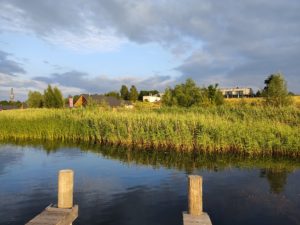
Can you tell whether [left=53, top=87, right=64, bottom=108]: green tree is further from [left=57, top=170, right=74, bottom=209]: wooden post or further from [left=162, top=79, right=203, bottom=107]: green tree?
[left=57, top=170, right=74, bottom=209]: wooden post

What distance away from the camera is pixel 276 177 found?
13805mm

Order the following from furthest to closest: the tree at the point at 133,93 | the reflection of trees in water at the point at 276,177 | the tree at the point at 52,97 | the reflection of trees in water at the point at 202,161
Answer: the tree at the point at 133,93, the tree at the point at 52,97, the reflection of trees in water at the point at 202,161, the reflection of trees in water at the point at 276,177

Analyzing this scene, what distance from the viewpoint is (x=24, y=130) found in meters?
25.9

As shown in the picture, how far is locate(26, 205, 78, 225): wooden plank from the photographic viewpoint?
5766 millimetres

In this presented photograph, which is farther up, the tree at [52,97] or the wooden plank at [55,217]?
the tree at [52,97]

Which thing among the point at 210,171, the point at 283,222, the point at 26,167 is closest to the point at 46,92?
the point at 26,167

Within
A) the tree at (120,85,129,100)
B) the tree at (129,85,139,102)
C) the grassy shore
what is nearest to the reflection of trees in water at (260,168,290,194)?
the grassy shore

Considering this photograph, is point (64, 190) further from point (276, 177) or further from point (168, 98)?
point (168, 98)

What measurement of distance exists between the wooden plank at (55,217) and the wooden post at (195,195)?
217 cm

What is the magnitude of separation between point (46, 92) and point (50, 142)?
35.2 m

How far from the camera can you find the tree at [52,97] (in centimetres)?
5744

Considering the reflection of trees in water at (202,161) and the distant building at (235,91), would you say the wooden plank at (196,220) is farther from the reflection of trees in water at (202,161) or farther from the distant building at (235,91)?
the distant building at (235,91)

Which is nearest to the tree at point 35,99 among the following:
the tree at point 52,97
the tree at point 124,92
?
the tree at point 52,97

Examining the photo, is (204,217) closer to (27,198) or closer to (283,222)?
(283,222)
